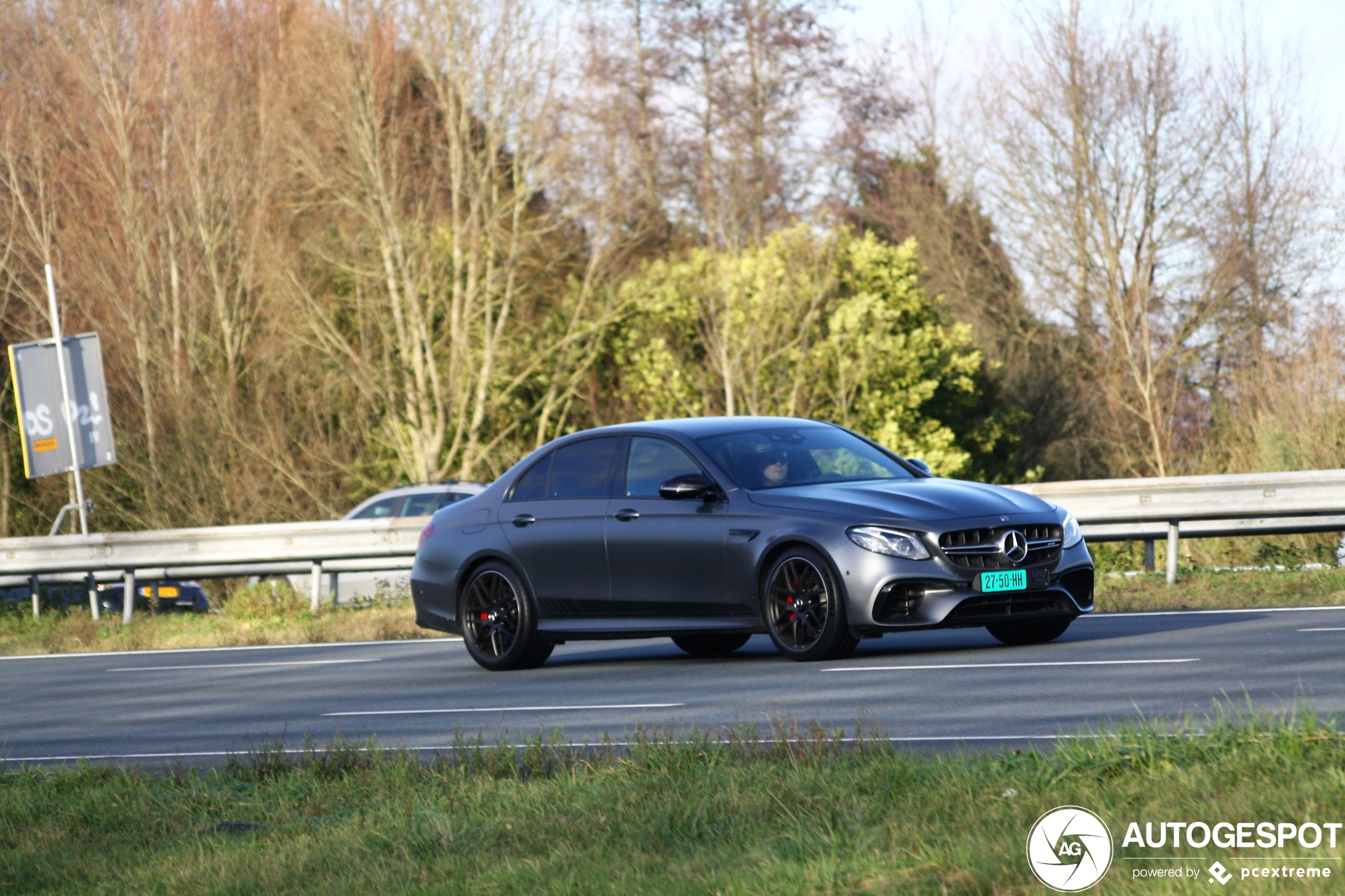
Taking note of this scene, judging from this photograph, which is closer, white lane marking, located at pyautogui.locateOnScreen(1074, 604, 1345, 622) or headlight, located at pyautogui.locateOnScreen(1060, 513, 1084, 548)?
headlight, located at pyautogui.locateOnScreen(1060, 513, 1084, 548)

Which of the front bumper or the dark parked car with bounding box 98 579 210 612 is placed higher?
the front bumper

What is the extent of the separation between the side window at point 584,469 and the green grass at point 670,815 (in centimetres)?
482

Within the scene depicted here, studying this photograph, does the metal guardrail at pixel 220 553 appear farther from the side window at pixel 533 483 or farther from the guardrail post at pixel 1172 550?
the guardrail post at pixel 1172 550

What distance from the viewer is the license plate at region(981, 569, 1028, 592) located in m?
10.5

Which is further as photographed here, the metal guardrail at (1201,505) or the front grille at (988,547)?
the metal guardrail at (1201,505)

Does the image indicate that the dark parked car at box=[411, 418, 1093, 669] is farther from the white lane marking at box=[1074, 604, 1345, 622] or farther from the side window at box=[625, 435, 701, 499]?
the white lane marking at box=[1074, 604, 1345, 622]

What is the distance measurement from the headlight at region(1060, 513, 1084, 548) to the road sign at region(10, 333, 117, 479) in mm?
16357

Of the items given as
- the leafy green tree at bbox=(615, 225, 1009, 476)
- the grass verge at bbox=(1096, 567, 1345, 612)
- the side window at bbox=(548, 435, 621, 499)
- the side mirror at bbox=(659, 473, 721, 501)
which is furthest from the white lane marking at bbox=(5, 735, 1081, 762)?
the leafy green tree at bbox=(615, 225, 1009, 476)

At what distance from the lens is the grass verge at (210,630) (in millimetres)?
17141

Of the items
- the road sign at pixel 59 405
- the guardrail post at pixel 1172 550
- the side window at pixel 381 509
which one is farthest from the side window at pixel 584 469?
the road sign at pixel 59 405

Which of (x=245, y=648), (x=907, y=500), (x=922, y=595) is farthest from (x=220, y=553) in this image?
(x=922, y=595)

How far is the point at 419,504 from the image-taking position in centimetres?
2327

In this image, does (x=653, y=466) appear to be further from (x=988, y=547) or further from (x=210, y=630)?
(x=210, y=630)

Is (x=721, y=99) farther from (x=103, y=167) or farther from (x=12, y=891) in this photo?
(x=12, y=891)
